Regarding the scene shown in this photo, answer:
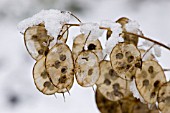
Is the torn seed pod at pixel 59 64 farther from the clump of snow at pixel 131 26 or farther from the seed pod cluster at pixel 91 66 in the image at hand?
the clump of snow at pixel 131 26

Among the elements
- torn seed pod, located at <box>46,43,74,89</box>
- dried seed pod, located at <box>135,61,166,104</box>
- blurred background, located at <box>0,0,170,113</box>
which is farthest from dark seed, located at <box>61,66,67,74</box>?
blurred background, located at <box>0,0,170,113</box>

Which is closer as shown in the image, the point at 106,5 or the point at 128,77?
the point at 128,77

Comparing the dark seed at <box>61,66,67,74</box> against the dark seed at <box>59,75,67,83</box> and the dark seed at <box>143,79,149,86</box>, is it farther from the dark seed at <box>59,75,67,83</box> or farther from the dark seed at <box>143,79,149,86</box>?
the dark seed at <box>143,79,149,86</box>

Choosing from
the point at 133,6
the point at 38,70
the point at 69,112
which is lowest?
the point at 69,112

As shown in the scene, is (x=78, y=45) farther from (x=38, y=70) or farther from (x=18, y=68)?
(x=18, y=68)

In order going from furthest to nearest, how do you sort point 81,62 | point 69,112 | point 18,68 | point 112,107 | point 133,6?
point 133,6
point 18,68
point 69,112
point 112,107
point 81,62

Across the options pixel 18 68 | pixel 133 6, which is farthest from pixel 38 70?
pixel 133 6

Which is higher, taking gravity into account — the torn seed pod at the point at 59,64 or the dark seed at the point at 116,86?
the torn seed pod at the point at 59,64

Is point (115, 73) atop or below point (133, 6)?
below

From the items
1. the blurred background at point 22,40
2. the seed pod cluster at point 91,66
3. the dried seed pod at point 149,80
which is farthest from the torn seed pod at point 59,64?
the blurred background at point 22,40
